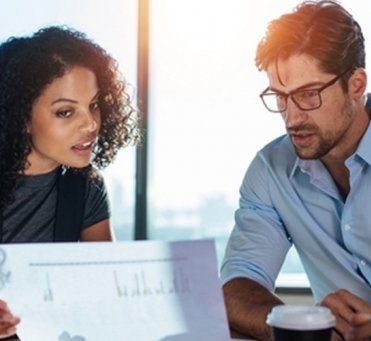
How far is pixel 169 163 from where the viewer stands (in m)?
2.87

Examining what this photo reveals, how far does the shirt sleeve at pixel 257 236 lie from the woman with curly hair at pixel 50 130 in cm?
39

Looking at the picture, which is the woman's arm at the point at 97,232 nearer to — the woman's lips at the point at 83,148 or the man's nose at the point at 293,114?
the woman's lips at the point at 83,148

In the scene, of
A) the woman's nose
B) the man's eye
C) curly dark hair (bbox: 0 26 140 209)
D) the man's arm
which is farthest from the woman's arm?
the man's eye

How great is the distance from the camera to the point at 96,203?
162cm

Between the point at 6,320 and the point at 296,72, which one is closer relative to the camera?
the point at 6,320

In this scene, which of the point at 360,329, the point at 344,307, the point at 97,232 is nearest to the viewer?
the point at 360,329

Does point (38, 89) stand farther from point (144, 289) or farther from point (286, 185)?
point (144, 289)

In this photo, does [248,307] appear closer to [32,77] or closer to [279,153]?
[279,153]

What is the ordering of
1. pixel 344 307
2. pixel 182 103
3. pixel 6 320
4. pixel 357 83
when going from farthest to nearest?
pixel 182 103, pixel 357 83, pixel 344 307, pixel 6 320

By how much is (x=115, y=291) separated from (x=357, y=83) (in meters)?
0.89

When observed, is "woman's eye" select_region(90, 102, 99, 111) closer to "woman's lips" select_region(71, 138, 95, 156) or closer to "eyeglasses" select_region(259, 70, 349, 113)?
"woman's lips" select_region(71, 138, 95, 156)

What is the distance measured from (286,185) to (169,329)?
2.22 ft

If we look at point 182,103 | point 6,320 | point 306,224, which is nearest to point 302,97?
point 306,224

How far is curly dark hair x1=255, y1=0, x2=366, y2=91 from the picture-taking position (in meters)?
1.40
